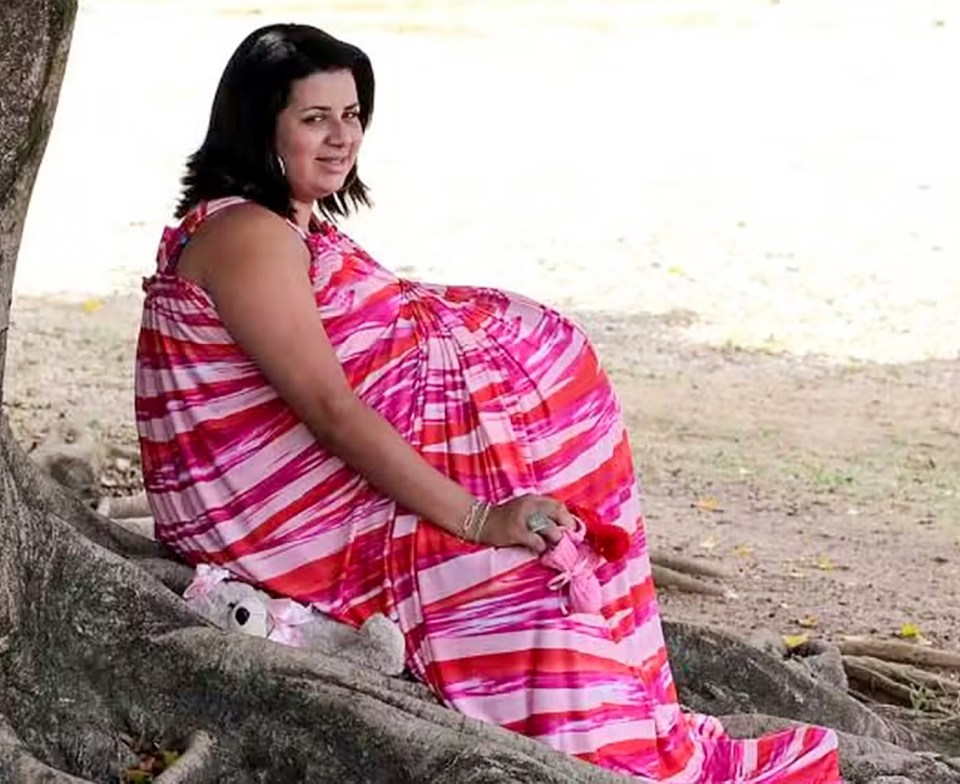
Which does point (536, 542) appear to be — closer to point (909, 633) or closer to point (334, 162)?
point (334, 162)

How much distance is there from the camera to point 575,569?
4.09 m

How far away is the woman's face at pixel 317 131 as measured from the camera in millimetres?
4254

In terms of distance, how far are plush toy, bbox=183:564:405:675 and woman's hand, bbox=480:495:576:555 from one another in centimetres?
27

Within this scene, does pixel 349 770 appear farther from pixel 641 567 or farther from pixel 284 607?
Answer: pixel 641 567

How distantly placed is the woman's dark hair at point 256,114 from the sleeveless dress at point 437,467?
93mm

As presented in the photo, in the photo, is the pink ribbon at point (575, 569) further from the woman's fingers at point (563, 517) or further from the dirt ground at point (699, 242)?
the dirt ground at point (699, 242)

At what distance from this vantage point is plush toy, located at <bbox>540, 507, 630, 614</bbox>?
4.06 m

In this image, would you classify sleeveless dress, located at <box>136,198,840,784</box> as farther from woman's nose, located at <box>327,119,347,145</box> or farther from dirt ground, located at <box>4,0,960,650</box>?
dirt ground, located at <box>4,0,960,650</box>

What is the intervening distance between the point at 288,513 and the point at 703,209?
10268mm

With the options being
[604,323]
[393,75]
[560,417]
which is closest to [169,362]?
[560,417]

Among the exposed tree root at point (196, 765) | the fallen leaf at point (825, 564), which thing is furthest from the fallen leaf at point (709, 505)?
the exposed tree root at point (196, 765)

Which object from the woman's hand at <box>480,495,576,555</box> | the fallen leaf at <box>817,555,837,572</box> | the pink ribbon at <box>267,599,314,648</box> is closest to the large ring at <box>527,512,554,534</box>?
the woman's hand at <box>480,495,576,555</box>

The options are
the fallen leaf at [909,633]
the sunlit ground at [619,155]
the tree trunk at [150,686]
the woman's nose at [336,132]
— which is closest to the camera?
the tree trunk at [150,686]

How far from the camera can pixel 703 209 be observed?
46.6 ft
